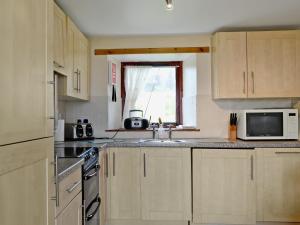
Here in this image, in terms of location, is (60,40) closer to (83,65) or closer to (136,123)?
(83,65)

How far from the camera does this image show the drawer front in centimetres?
137

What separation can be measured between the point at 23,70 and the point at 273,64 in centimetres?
275

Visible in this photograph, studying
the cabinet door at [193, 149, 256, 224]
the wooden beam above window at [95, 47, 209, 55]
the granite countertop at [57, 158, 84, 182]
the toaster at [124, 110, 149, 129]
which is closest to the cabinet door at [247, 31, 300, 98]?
the wooden beam above window at [95, 47, 209, 55]

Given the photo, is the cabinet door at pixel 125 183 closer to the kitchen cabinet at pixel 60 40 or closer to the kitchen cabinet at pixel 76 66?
the kitchen cabinet at pixel 76 66

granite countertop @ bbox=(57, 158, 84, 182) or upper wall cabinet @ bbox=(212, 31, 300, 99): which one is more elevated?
upper wall cabinet @ bbox=(212, 31, 300, 99)

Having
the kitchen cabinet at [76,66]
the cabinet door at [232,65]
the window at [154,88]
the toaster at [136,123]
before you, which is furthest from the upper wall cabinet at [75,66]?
the cabinet door at [232,65]

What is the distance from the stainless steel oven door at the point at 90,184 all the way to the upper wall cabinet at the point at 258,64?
1.63 m

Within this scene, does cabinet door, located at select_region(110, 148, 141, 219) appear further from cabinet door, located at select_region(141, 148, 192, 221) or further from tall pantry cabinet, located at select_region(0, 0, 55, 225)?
tall pantry cabinet, located at select_region(0, 0, 55, 225)

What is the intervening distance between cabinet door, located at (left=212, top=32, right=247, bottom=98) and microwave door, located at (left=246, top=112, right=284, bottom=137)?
0.88 feet

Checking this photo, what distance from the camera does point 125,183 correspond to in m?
2.77

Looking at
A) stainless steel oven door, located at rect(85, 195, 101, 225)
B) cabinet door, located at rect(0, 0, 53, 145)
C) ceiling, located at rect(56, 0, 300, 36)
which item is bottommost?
stainless steel oven door, located at rect(85, 195, 101, 225)

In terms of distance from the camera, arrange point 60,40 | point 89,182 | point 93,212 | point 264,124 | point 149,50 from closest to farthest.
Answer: point 89,182 < point 93,212 < point 60,40 < point 264,124 < point 149,50

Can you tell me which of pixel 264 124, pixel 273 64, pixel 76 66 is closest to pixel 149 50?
pixel 76 66

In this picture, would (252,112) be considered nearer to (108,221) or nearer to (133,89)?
(133,89)
